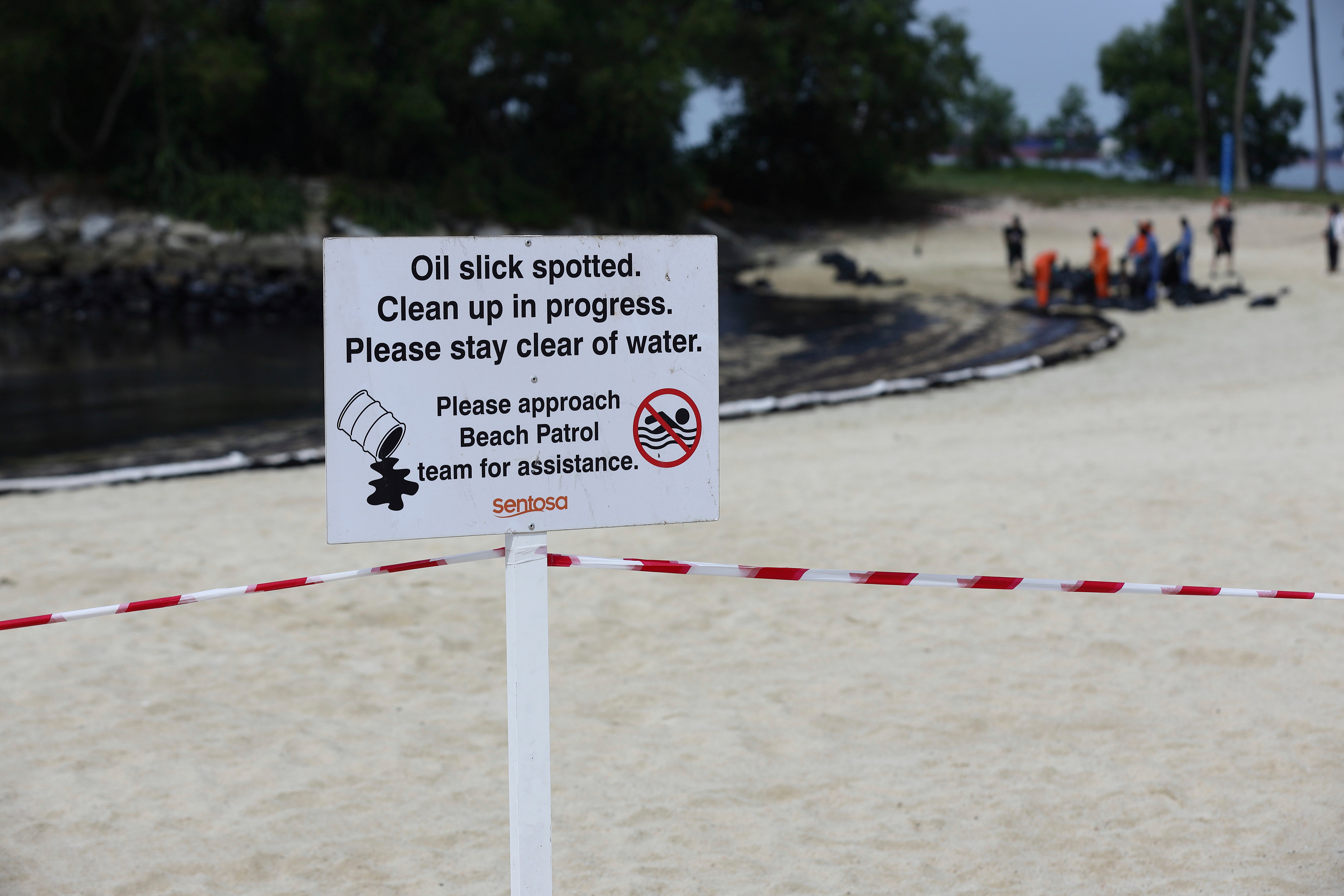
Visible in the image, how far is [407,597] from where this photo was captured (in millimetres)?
7715

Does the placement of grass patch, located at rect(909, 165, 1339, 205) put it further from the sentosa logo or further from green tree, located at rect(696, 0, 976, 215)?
the sentosa logo

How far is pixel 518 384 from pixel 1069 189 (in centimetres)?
5109

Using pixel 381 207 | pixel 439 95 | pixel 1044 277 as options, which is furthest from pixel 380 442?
pixel 439 95

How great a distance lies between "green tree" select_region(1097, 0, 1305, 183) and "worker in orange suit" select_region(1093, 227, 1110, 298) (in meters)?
43.7

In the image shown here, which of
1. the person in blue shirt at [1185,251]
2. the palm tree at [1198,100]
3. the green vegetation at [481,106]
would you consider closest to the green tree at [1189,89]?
the palm tree at [1198,100]

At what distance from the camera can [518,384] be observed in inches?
135

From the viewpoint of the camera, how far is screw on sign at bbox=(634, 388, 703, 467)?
3494mm

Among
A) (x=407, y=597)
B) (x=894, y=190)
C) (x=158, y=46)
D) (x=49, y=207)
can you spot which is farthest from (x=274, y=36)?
(x=407, y=597)

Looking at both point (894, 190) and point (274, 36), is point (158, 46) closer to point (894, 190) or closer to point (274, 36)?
point (274, 36)

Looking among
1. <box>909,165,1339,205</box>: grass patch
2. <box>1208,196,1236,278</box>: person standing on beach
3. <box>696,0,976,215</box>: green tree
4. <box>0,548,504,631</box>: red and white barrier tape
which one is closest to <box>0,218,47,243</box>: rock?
<box>696,0,976,215</box>: green tree

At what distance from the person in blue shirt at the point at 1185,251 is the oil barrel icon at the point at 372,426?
25.5m

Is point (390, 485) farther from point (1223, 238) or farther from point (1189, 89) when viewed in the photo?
point (1189, 89)

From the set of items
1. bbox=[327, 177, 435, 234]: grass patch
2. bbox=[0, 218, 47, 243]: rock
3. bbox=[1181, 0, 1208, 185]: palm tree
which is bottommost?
bbox=[0, 218, 47, 243]: rock

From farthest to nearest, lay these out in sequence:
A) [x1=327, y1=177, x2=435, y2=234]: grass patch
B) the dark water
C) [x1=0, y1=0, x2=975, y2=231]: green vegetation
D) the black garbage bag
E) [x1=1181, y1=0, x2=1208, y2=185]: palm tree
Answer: [x1=1181, y1=0, x2=1208, y2=185]: palm tree
[x1=327, y1=177, x2=435, y2=234]: grass patch
[x1=0, y1=0, x2=975, y2=231]: green vegetation
the black garbage bag
the dark water
